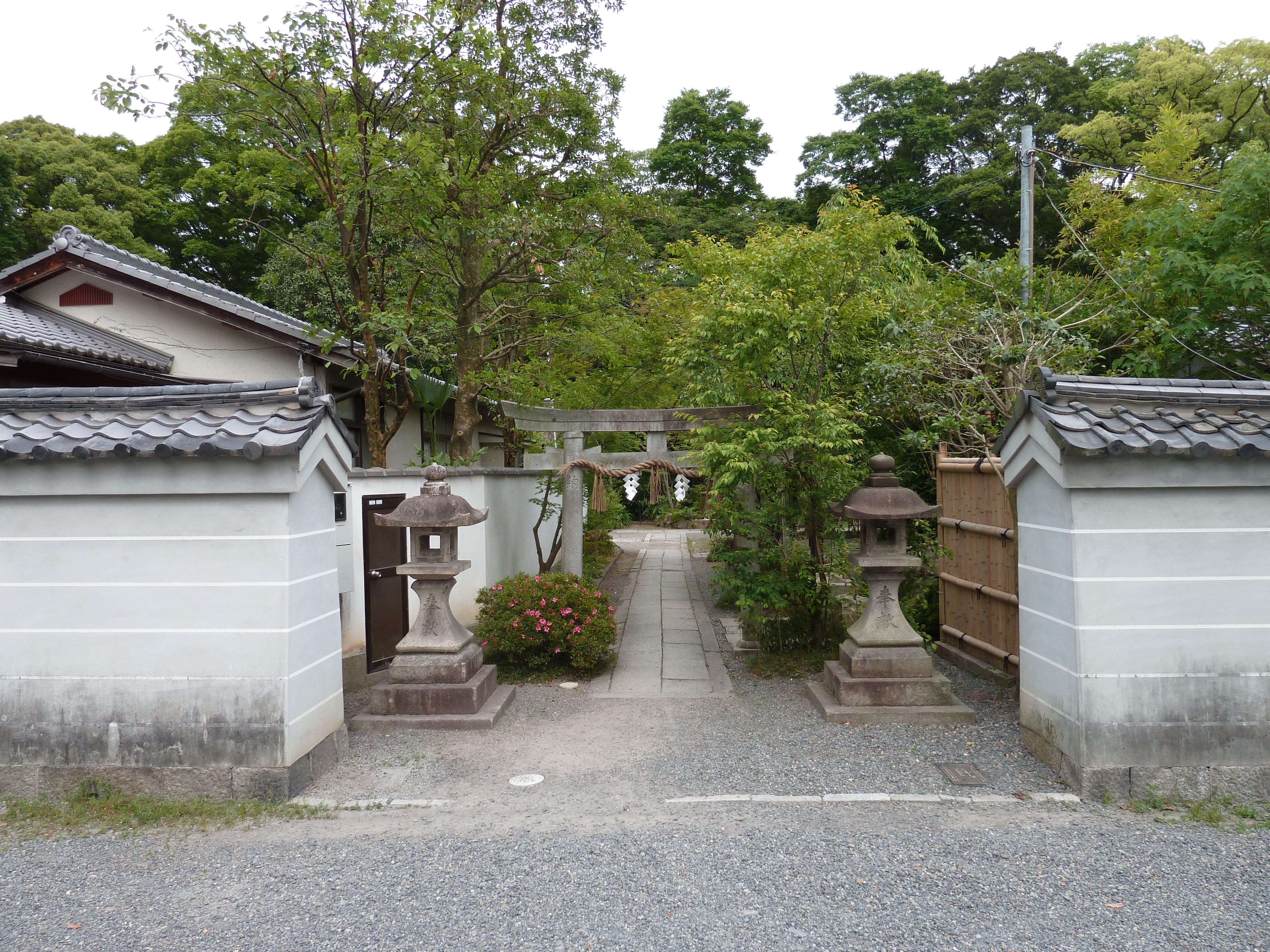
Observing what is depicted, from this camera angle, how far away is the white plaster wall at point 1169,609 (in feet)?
15.0

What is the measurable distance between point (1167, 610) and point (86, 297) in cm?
1495

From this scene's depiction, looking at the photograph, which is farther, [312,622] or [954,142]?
[954,142]

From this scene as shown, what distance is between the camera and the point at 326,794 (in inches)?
192

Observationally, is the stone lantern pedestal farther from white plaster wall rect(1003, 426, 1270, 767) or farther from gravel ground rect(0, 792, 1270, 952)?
white plaster wall rect(1003, 426, 1270, 767)

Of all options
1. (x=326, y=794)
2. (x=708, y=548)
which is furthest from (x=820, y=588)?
(x=708, y=548)

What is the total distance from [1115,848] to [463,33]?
972cm

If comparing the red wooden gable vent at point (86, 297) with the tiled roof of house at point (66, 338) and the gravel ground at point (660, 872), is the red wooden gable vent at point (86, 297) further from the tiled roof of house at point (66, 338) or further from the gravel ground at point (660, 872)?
the gravel ground at point (660, 872)

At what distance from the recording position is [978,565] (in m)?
7.64

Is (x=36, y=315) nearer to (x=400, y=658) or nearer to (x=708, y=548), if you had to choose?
(x=400, y=658)

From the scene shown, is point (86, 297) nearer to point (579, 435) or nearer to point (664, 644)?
point (579, 435)

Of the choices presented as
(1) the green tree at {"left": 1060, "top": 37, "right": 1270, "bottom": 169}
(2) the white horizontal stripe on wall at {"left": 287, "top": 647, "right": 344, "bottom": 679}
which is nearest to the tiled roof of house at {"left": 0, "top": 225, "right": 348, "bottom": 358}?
(2) the white horizontal stripe on wall at {"left": 287, "top": 647, "right": 344, "bottom": 679}

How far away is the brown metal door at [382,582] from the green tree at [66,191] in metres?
15.5

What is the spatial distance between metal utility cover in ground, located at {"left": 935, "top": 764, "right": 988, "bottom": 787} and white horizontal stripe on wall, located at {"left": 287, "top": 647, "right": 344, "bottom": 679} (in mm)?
4560

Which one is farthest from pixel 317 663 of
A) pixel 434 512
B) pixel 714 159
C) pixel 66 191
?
pixel 714 159
